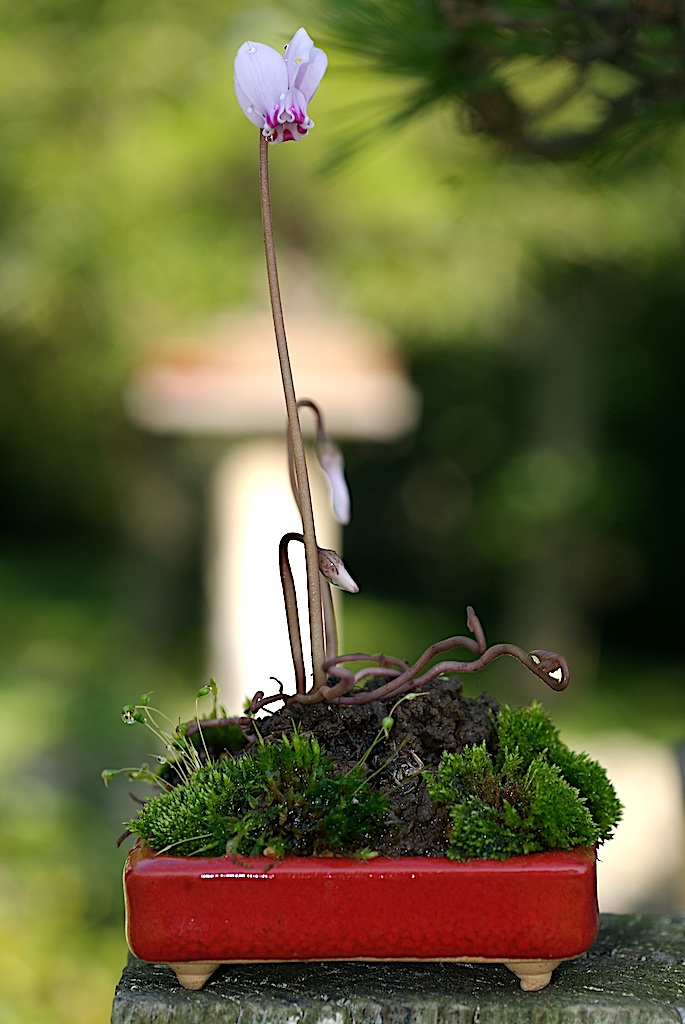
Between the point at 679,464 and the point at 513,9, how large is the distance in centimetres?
504

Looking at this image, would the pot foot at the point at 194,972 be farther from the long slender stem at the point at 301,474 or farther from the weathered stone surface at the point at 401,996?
the long slender stem at the point at 301,474

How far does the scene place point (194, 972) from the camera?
0.71 m

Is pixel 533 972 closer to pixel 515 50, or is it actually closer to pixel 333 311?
pixel 515 50

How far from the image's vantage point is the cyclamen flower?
66cm

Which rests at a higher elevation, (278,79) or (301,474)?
(278,79)

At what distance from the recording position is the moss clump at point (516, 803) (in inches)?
26.9

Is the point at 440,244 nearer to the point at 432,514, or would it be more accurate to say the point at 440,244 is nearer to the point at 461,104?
the point at 461,104

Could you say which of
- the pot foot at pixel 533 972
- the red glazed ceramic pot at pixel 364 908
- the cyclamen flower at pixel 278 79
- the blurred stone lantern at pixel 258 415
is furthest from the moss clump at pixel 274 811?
the blurred stone lantern at pixel 258 415

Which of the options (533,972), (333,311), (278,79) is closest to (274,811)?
(533,972)

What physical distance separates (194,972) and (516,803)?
24cm

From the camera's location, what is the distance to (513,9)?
860mm

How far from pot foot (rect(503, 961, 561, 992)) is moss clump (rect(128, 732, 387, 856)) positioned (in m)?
0.13

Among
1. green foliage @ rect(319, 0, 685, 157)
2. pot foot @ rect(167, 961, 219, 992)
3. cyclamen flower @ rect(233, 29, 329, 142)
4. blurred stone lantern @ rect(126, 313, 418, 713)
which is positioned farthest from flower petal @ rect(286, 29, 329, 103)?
blurred stone lantern @ rect(126, 313, 418, 713)

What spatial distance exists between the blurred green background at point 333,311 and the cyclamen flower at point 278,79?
0.88ft
